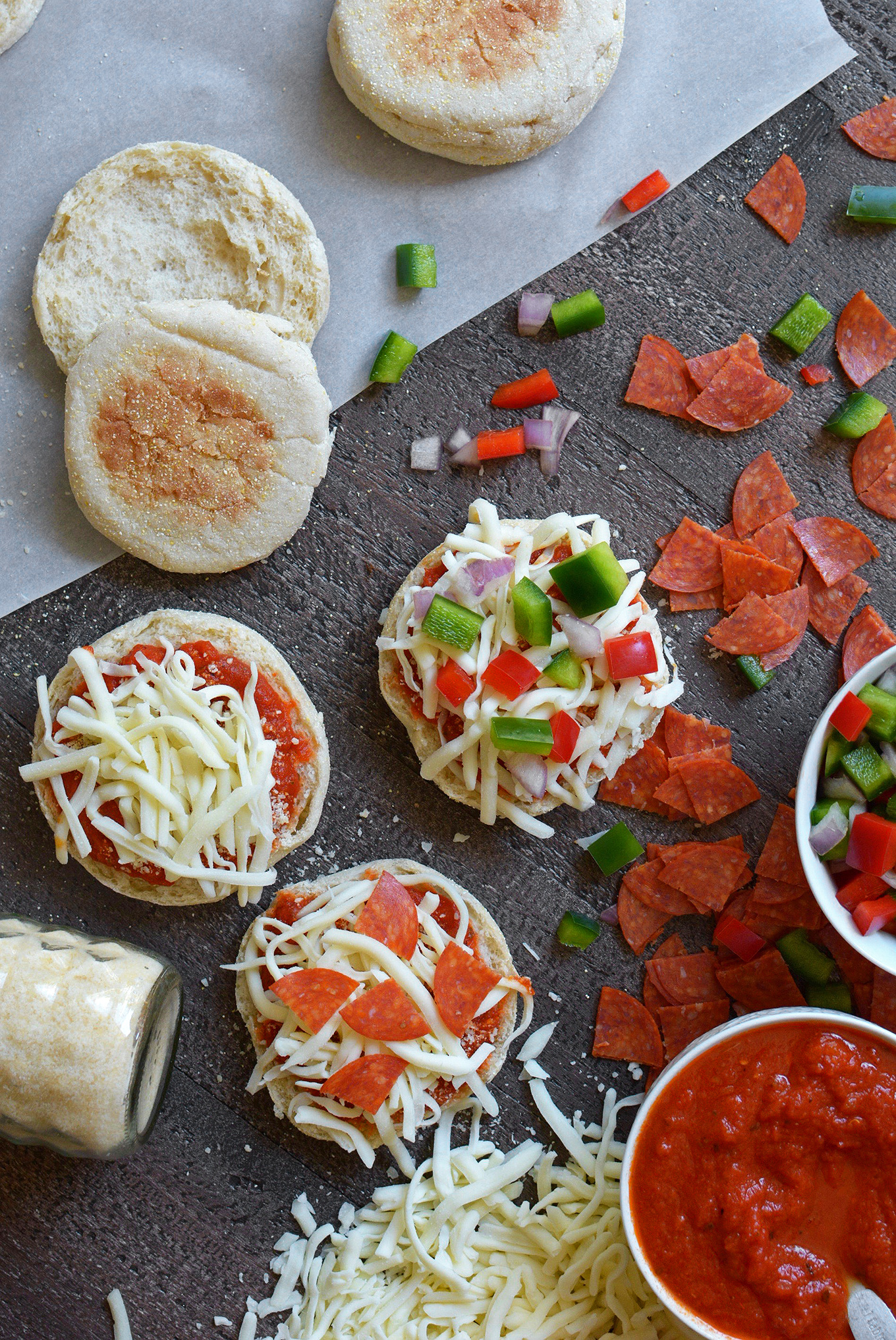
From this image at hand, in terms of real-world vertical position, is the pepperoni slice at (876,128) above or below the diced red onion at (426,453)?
above

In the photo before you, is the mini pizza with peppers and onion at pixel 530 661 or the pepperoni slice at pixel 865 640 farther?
the pepperoni slice at pixel 865 640

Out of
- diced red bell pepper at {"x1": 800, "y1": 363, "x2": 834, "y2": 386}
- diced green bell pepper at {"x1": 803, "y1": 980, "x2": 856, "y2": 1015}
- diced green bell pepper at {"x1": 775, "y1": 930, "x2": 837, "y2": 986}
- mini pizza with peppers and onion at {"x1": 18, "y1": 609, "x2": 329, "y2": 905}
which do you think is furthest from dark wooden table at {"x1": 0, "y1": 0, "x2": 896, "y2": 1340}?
diced green bell pepper at {"x1": 803, "y1": 980, "x2": 856, "y2": 1015}

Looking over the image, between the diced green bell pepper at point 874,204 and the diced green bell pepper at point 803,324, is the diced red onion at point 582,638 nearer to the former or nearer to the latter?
the diced green bell pepper at point 803,324

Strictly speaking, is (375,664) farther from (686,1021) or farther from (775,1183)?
(775,1183)

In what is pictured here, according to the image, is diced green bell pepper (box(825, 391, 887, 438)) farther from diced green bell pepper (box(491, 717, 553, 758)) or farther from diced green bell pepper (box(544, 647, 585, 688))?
diced green bell pepper (box(491, 717, 553, 758))

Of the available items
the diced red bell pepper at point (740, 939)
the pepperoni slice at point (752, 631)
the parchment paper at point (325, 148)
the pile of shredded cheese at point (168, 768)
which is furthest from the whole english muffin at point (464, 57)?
the diced red bell pepper at point (740, 939)

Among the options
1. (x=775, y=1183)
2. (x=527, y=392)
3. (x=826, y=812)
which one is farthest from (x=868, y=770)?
(x=527, y=392)
